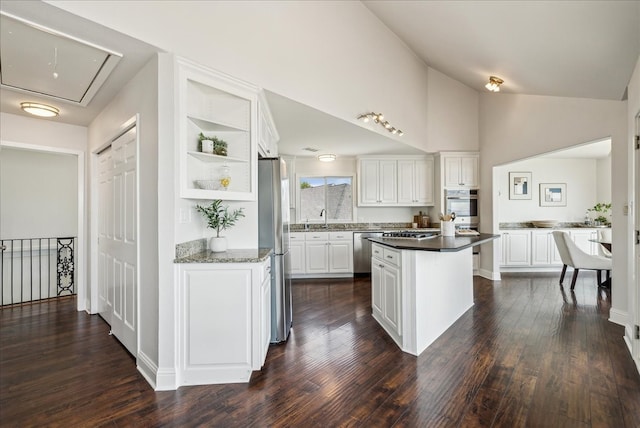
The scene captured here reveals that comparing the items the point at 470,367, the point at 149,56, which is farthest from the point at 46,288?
the point at 470,367

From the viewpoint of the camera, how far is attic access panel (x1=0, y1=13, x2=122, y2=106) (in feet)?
6.23

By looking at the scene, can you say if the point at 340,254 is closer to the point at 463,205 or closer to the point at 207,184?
the point at 463,205

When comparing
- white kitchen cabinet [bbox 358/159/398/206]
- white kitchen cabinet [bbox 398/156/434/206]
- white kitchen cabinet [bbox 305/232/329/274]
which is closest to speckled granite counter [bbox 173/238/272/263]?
white kitchen cabinet [bbox 305/232/329/274]

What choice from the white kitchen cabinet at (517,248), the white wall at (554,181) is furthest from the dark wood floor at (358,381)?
the white wall at (554,181)

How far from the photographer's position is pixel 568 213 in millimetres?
6645

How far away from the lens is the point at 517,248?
6129mm

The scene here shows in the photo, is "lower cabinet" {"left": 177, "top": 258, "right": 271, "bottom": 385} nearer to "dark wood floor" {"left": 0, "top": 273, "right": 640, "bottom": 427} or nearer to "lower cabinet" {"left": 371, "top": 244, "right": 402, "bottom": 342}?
"dark wood floor" {"left": 0, "top": 273, "right": 640, "bottom": 427}

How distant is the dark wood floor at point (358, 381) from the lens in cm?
181

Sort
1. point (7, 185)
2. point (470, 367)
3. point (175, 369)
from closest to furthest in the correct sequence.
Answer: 1. point (175, 369)
2. point (470, 367)
3. point (7, 185)

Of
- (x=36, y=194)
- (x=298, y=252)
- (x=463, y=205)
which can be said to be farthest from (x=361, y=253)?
(x=36, y=194)

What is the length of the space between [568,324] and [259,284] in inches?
133

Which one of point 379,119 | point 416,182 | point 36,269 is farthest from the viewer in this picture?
point 416,182

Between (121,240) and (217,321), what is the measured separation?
4.47 ft

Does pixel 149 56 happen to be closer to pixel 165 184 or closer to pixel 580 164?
pixel 165 184
